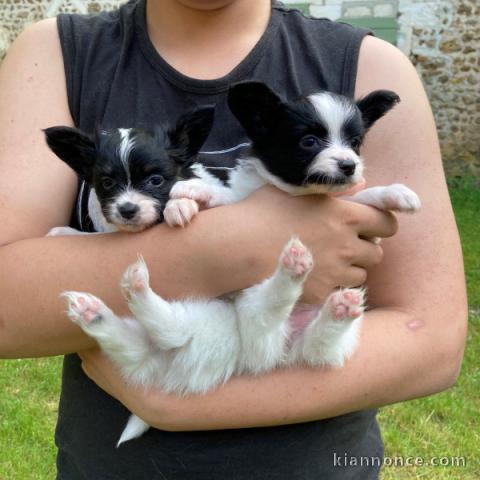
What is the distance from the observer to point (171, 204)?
158 cm

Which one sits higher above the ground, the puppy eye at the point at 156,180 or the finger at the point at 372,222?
the finger at the point at 372,222

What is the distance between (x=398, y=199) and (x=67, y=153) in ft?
2.60

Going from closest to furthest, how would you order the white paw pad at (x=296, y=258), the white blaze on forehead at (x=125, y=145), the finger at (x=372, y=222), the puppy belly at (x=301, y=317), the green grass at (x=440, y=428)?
the white paw pad at (x=296, y=258) < the finger at (x=372, y=222) < the puppy belly at (x=301, y=317) < the white blaze on forehead at (x=125, y=145) < the green grass at (x=440, y=428)

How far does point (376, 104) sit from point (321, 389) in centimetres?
67

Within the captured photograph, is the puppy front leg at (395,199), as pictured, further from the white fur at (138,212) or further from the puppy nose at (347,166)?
the white fur at (138,212)

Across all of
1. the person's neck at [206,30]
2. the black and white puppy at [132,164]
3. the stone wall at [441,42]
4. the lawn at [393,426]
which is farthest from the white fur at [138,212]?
the stone wall at [441,42]

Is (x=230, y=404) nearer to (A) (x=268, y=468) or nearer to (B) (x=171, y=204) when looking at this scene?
(A) (x=268, y=468)

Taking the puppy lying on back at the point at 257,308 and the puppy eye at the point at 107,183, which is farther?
the puppy eye at the point at 107,183

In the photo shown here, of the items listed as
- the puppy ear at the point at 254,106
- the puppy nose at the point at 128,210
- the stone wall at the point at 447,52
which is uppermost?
the puppy ear at the point at 254,106

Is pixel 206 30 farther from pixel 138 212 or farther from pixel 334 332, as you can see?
pixel 334 332

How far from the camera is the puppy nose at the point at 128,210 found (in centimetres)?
165

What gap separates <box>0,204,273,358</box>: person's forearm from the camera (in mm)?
1471

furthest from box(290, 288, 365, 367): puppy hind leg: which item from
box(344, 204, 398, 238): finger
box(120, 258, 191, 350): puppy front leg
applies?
box(120, 258, 191, 350): puppy front leg

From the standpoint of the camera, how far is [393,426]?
3730 millimetres
